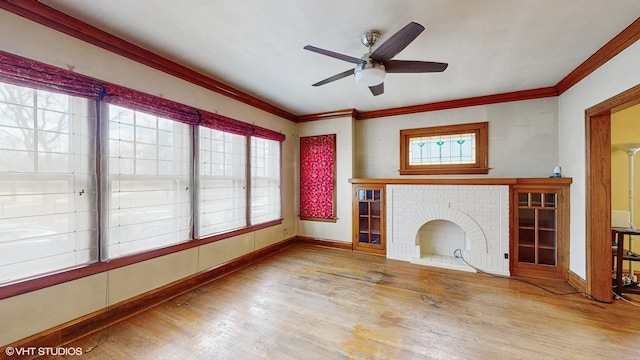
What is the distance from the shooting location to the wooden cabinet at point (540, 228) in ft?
10.8

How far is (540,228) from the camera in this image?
11.2ft

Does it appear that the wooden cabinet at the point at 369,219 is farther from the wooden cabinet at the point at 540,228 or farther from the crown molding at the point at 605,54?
the crown molding at the point at 605,54

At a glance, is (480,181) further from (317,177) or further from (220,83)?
(220,83)

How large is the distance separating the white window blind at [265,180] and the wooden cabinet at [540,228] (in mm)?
3816

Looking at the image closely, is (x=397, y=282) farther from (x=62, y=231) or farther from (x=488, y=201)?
(x=62, y=231)

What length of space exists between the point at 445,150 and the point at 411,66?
8.37 feet

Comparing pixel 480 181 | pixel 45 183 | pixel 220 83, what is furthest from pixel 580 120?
pixel 45 183

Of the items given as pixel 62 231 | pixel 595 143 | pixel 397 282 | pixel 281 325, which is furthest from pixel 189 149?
pixel 595 143

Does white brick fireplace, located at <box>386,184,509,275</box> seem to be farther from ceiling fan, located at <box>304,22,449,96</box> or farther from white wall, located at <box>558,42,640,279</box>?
ceiling fan, located at <box>304,22,449,96</box>

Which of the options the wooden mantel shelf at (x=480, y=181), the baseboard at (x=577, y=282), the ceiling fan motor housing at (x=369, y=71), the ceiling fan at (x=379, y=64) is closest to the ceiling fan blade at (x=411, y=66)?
the ceiling fan at (x=379, y=64)

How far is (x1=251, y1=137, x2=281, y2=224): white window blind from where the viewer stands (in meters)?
4.12

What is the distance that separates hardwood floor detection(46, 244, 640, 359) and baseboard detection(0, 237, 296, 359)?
87 millimetres

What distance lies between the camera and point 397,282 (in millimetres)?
3193

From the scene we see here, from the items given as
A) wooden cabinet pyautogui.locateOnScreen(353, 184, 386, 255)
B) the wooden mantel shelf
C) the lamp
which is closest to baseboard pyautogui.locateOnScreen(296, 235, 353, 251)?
wooden cabinet pyautogui.locateOnScreen(353, 184, 386, 255)
